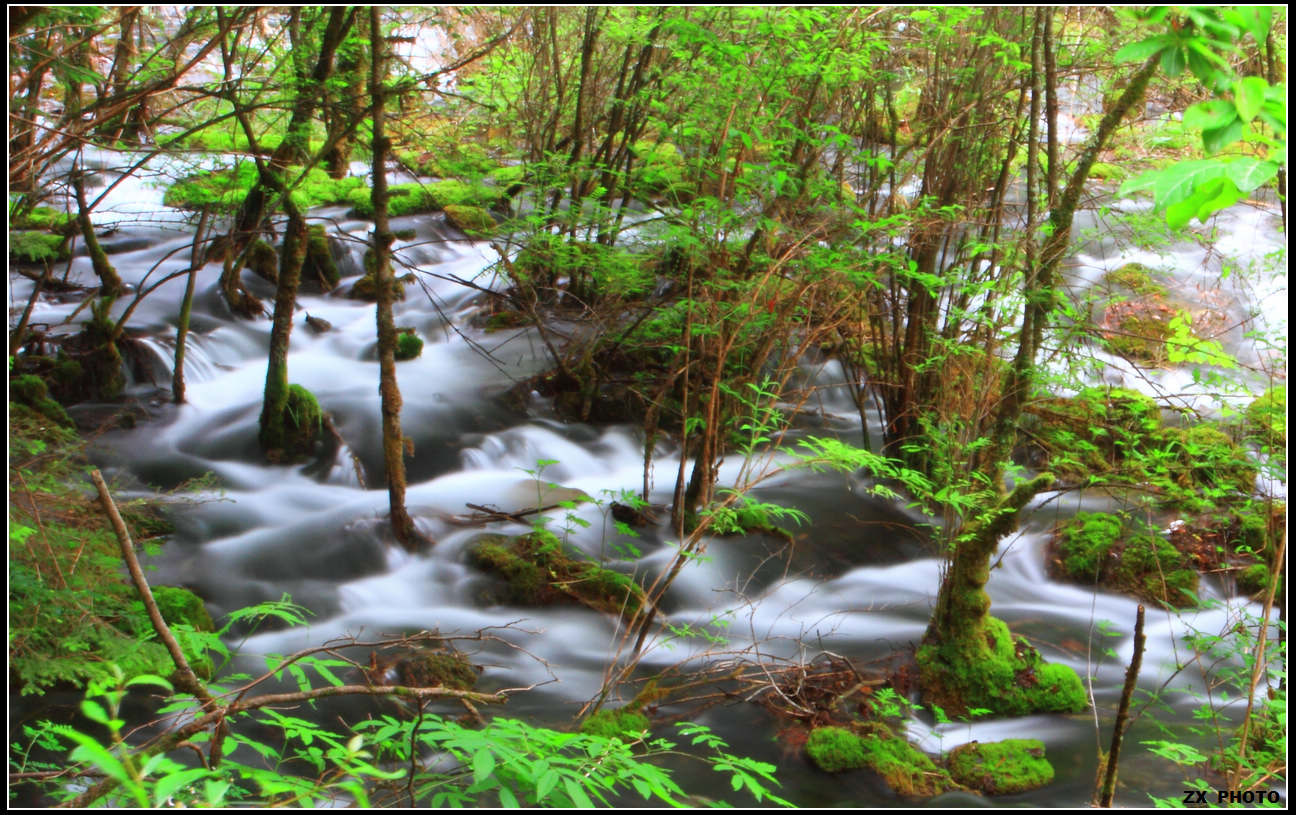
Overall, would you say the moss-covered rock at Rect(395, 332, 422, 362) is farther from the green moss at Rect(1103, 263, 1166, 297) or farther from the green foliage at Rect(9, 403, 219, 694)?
the green moss at Rect(1103, 263, 1166, 297)

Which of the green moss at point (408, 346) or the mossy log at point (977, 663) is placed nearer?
the mossy log at point (977, 663)

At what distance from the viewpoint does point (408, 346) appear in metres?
8.95

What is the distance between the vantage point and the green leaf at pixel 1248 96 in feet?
4.40

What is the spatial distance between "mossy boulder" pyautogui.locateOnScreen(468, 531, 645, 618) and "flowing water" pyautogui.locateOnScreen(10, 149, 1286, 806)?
0.38 feet

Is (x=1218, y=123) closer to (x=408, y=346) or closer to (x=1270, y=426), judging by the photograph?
(x=1270, y=426)

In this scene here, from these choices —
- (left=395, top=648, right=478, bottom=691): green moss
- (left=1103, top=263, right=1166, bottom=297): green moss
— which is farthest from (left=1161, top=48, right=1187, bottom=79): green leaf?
(left=1103, top=263, right=1166, bottom=297): green moss

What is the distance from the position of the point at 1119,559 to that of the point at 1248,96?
20.1 ft

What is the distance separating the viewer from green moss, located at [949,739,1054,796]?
4.08 meters

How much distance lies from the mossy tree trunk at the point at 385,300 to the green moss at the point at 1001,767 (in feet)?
13.2

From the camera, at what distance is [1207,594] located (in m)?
6.22

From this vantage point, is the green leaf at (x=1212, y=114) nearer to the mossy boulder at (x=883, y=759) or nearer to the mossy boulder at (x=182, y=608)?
the mossy boulder at (x=883, y=759)

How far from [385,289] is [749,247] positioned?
2.51m

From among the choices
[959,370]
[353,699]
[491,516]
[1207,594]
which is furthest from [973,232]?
[353,699]

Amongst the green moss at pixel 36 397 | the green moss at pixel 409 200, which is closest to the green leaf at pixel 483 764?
the green moss at pixel 36 397
